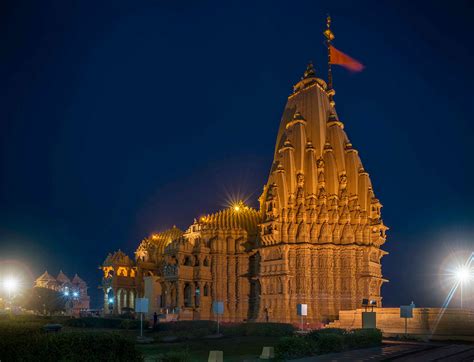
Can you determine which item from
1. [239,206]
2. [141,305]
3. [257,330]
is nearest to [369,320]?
[257,330]

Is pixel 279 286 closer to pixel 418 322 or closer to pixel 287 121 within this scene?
pixel 418 322

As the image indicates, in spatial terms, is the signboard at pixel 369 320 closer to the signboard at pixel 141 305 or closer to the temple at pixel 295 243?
the signboard at pixel 141 305

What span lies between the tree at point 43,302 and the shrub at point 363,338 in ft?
185

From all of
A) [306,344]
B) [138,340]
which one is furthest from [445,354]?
[138,340]

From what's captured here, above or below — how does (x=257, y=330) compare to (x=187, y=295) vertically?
below

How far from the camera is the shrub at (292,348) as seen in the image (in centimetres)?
2522

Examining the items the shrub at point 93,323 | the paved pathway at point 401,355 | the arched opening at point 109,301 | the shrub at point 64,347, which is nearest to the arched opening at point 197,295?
the shrub at point 93,323

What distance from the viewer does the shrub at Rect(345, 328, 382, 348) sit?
31391 millimetres

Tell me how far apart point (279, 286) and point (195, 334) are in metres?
18.9

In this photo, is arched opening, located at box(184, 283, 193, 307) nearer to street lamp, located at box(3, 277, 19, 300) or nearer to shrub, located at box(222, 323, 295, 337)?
shrub, located at box(222, 323, 295, 337)

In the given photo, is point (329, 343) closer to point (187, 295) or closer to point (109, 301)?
point (187, 295)

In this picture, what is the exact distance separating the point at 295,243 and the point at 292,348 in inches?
1362

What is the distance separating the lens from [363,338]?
32625mm

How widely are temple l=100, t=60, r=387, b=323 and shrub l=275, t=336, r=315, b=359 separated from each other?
105ft
